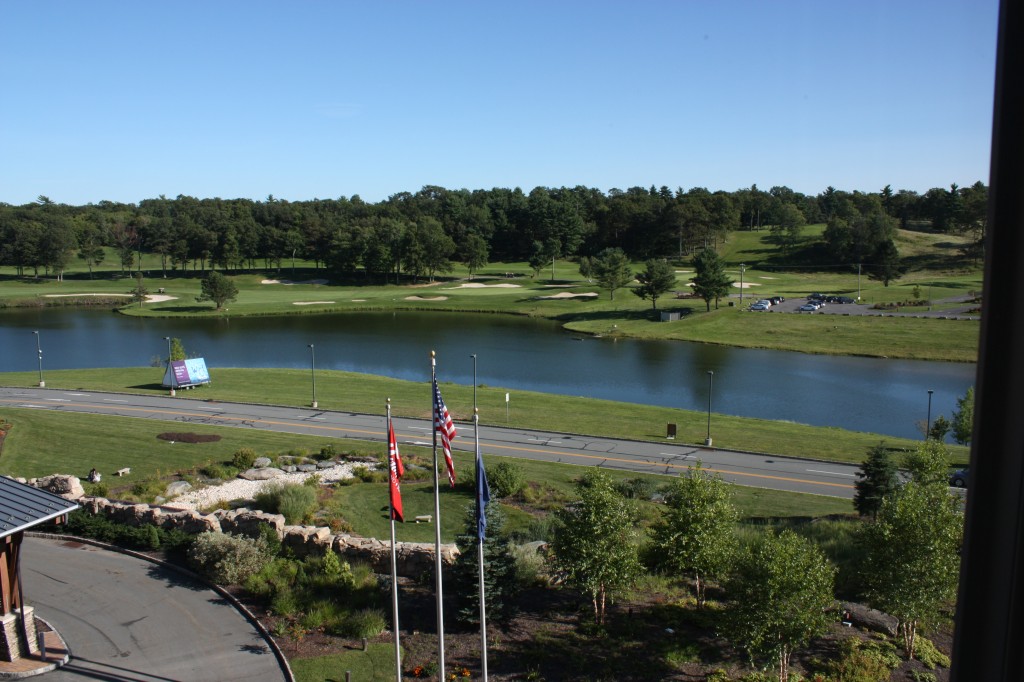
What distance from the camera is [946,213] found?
368 feet

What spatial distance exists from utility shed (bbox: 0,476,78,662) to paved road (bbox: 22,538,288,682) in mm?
909

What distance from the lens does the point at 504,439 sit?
3456cm

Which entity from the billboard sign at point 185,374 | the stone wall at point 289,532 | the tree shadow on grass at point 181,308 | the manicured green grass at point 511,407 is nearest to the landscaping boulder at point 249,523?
the stone wall at point 289,532

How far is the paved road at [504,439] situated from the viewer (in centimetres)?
2981

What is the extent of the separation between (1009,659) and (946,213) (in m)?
125

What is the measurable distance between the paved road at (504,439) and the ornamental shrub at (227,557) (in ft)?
47.8

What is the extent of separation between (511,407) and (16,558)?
28.6 metres

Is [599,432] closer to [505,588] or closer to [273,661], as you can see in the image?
[505,588]

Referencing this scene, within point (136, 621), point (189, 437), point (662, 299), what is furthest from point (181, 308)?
point (136, 621)

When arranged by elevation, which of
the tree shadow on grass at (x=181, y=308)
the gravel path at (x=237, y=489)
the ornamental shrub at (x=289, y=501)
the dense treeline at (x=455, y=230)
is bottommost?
the gravel path at (x=237, y=489)

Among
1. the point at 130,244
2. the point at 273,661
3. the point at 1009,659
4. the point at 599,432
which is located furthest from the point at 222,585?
the point at 130,244

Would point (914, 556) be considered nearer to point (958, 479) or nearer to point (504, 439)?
point (958, 479)

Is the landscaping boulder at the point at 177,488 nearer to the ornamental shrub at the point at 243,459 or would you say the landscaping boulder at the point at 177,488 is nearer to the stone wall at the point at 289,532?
the ornamental shrub at the point at 243,459

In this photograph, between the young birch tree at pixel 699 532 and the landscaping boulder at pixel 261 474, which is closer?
the young birch tree at pixel 699 532
